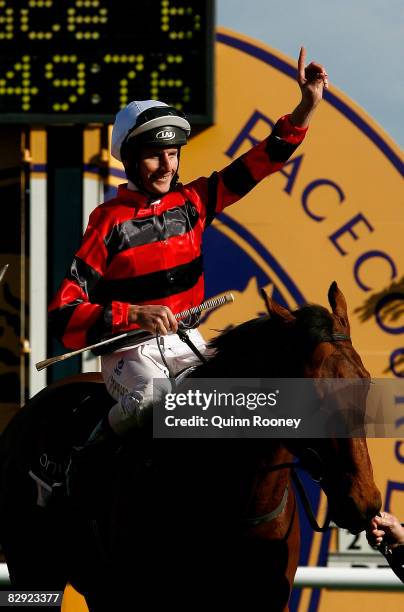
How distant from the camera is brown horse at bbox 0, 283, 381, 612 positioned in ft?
11.7

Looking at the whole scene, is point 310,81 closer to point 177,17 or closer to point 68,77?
point 177,17

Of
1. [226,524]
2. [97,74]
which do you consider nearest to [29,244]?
[97,74]

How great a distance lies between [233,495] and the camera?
12.4ft

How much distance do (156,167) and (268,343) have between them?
771 mm

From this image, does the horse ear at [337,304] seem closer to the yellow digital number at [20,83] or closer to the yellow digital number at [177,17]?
the yellow digital number at [177,17]

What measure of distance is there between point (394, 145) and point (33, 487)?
2.90 metres

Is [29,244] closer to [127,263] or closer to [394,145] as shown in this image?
[394,145]

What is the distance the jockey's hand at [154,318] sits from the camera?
149 inches

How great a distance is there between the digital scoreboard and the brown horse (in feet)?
7.36

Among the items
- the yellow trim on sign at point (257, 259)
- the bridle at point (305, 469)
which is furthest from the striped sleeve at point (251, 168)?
the yellow trim on sign at point (257, 259)

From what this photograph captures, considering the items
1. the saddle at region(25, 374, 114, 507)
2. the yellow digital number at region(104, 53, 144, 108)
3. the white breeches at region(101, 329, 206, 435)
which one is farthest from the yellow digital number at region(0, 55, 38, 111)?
the white breeches at region(101, 329, 206, 435)

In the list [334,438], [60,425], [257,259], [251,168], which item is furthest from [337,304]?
[257,259]

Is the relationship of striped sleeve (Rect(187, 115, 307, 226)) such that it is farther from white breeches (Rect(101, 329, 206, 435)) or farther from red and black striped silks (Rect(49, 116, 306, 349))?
white breeches (Rect(101, 329, 206, 435))

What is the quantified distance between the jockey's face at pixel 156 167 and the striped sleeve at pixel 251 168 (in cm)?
19
